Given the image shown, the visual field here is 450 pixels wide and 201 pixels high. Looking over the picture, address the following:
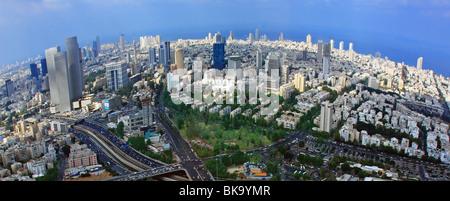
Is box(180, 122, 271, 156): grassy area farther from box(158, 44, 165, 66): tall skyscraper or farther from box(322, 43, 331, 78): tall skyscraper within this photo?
box(158, 44, 165, 66): tall skyscraper

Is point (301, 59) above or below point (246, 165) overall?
Answer: above

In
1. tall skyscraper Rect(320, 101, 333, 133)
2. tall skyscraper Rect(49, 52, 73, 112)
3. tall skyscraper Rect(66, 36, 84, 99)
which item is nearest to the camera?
tall skyscraper Rect(320, 101, 333, 133)

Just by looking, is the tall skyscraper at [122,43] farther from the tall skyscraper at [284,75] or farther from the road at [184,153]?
the tall skyscraper at [284,75]

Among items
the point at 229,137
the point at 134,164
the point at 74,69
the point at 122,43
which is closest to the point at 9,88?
the point at 74,69

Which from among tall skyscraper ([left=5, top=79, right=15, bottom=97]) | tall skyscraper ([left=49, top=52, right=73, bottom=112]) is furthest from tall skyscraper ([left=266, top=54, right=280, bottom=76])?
tall skyscraper ([left=5, top=79, right=15, bottom=97])

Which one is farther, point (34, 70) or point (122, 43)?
point (122, 43)

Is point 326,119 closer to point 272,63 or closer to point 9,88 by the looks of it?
point 272,63

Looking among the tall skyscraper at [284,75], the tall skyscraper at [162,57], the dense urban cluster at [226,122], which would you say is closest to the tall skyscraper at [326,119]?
the dense urban cluster at [226,122]

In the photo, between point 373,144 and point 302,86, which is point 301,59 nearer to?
point 302,86

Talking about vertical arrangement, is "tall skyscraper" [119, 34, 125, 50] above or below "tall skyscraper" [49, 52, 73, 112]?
above
